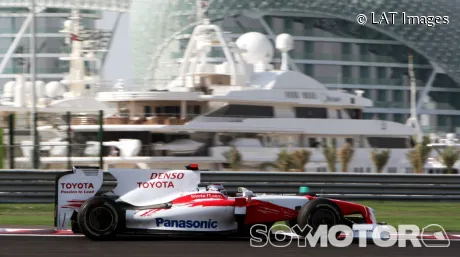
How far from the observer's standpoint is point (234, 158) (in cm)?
3244

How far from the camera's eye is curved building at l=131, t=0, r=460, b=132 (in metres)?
62.3

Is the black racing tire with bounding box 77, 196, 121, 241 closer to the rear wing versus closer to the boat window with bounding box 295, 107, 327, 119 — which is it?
the rear wing

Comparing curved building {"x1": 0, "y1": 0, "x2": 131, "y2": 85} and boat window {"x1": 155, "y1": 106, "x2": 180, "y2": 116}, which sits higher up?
curved building {"x1": 0, "y1": 0, "x2": 131, "y2": 85}

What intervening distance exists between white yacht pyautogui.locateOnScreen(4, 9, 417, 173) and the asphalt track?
2129 cm

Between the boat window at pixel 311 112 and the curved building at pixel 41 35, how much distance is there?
4506 cm

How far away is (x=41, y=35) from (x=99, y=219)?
78.5 m

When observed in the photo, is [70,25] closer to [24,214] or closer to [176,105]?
[176,105]

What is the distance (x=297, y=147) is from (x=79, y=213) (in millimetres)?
26126

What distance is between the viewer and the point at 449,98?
67.6 meters

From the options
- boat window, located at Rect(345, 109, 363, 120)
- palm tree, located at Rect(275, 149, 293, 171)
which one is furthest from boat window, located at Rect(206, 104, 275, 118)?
palm tree, located at Rect(275, 149, 293, 171)

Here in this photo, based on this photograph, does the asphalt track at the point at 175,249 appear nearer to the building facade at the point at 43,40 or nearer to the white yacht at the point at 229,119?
the white yacht at the point at 229,119

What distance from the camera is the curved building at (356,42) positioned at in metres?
62.3

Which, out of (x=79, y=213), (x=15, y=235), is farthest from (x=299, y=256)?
(x=15, y=235)

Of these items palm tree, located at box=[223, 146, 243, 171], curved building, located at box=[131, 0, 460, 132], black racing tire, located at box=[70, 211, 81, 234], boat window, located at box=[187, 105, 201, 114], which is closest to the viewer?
black racing tire, located at box=[70, 211, 81, 234]
